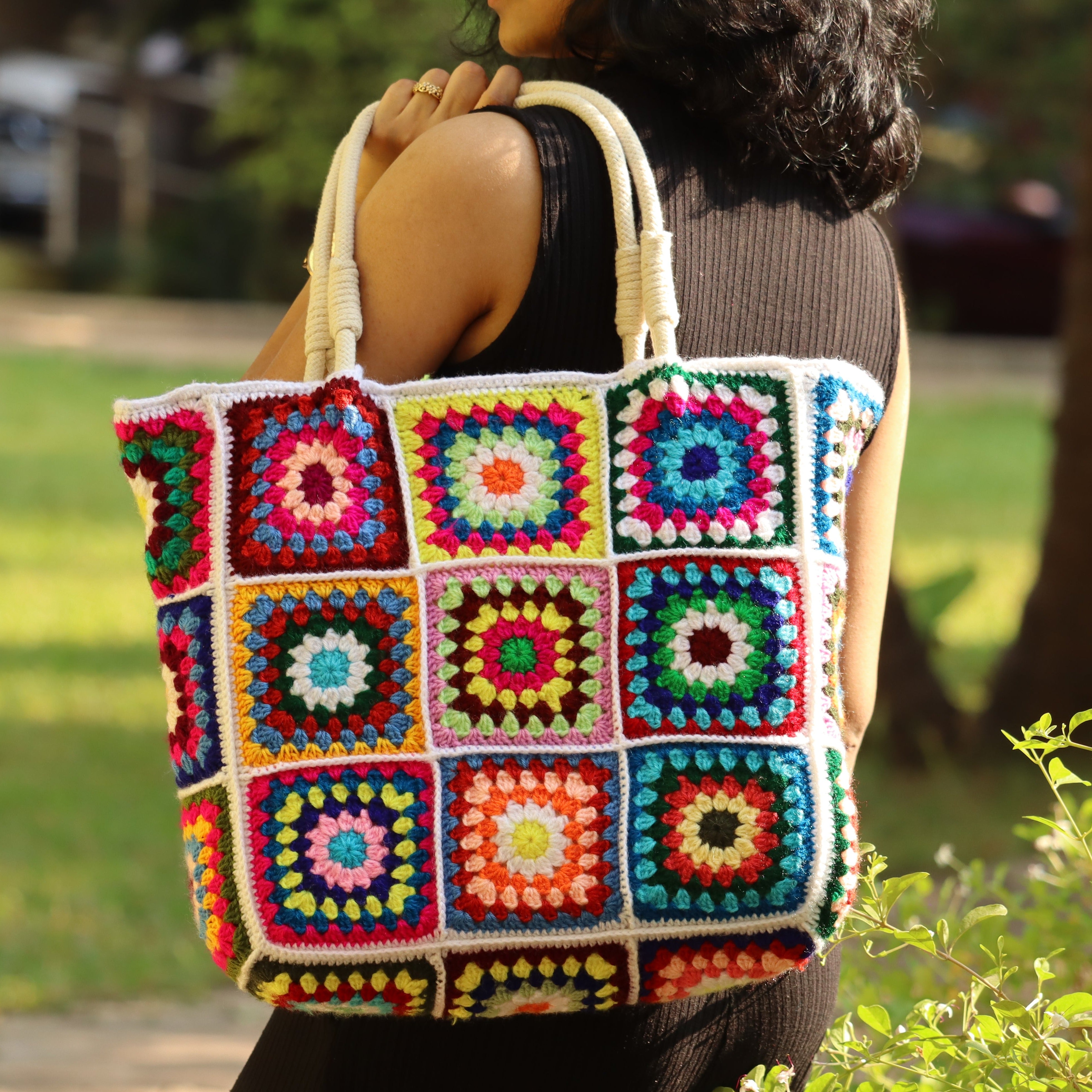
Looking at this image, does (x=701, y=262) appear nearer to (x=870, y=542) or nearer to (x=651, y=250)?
(x=651, y=250)

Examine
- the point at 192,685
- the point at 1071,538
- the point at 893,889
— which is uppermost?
the point at 192,685

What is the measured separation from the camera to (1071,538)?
5.11 metres

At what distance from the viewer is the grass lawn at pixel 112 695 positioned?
14.4 ft

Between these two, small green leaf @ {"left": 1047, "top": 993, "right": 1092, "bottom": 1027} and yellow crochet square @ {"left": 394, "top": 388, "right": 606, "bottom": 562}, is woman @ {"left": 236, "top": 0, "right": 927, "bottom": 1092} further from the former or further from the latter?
small green leaf @ {"left": 1047, "top": 993, "right": 1092, "bottom": 1027}

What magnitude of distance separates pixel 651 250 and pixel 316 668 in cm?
45

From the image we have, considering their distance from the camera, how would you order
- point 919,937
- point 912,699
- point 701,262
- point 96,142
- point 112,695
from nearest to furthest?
point 701,262 < point 919,937 < point 912,699 < point 112,695 < point 96,142

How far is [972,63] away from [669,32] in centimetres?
1412

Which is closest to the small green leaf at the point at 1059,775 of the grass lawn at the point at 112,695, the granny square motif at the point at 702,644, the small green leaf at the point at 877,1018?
the small green leaf at the point at 877,1018

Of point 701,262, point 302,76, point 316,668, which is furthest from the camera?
point 302,76

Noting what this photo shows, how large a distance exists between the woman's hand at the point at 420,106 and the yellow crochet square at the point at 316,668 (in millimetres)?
399

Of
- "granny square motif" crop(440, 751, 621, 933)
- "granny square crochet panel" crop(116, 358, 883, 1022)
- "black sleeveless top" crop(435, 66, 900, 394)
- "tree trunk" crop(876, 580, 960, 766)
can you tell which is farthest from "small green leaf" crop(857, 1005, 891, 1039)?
"tree trunk" crop(876, 580, 960, 766)

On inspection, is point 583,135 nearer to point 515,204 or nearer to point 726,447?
point 515,204

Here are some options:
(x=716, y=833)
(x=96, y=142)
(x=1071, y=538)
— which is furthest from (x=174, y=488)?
(x=96, y=142)

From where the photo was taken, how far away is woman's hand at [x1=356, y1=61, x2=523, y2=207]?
1.36 m
